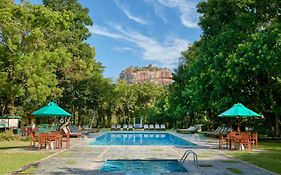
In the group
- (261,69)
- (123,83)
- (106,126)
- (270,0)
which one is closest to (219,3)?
(270,0)

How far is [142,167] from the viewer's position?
12.1 metres

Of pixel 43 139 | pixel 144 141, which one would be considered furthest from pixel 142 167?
pixel 144 141

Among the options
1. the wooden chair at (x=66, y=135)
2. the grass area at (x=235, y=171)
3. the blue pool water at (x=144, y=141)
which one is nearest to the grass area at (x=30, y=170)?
the grass area at (x=235, y=171)

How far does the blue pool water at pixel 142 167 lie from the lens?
11227 mm

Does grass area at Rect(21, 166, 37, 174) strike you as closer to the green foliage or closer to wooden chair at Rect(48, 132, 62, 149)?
wooden chair at Rect(48, 132, 62, 149)

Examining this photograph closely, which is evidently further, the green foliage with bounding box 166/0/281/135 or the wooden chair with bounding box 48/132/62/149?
the green foliage with bounding box 166/0/281/135

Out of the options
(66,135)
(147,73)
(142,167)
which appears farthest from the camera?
(147,73)

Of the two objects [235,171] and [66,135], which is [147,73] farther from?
[235,171]

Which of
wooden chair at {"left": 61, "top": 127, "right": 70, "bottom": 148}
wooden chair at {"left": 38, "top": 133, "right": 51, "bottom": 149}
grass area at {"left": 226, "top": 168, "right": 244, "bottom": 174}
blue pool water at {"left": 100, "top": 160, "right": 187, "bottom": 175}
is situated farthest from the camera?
wooden chair at {"left": 61, "top": 127, "right": 70, "bottom": 148}

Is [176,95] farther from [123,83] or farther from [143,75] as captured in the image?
[143,75]

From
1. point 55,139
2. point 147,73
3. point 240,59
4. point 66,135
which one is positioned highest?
point 147,73

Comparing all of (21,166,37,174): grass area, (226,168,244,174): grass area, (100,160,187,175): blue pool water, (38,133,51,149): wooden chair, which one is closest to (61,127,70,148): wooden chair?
(38,133,51,149): wooden chair

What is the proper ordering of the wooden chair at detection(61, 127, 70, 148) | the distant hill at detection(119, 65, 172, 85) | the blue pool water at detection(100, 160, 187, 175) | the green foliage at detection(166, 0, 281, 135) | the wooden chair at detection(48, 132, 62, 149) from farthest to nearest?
1. the distant hill at detection(119, 65, 172, 85)
2. the green foliage at detection(166, 0, 281, 135)
3. the wooden chair at detection(61, 127, 70, 148)
4. the wooden chair at detection(48, 132, 62, 149)
5. the blue pool water at detection(100, 160, 187, 175)

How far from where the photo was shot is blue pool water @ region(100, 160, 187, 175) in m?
11.2
